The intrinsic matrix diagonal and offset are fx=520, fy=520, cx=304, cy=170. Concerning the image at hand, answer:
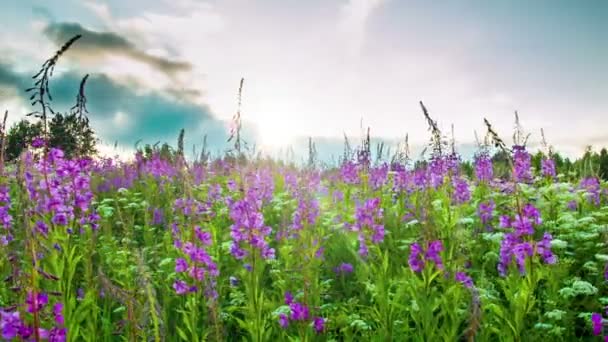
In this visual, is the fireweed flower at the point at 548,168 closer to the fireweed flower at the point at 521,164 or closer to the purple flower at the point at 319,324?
the fireweed flower at the point at 521,164

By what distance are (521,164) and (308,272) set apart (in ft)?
18.3

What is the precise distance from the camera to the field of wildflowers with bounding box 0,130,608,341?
4.13 m

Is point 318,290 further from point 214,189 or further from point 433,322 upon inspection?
point 214,189

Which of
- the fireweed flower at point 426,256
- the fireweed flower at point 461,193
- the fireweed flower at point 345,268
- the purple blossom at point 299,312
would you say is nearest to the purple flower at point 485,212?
the fireweed flower at point 461,193

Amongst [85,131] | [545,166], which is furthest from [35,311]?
[545,166]

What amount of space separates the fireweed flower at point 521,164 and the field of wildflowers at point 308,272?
0.03 m

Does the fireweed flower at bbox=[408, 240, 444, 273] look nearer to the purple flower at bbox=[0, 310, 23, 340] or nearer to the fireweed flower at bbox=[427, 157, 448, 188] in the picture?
the purple flower at bbox=[0, 310, 23, 340]

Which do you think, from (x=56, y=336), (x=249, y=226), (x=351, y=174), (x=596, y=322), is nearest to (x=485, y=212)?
(x=596, y=322)

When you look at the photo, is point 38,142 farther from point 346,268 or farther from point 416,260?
point 416,260

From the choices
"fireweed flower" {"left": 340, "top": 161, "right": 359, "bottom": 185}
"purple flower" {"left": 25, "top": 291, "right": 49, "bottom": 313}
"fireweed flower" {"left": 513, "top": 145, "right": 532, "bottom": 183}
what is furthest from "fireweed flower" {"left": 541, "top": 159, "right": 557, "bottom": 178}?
"purple flower" {"left": 25, "top": 291, "right": 49, "bottom": 313}

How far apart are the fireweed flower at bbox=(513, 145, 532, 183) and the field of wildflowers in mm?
34

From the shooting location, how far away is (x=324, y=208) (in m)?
8.95

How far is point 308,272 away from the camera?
4.96m

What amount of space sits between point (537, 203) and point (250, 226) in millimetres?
5130
